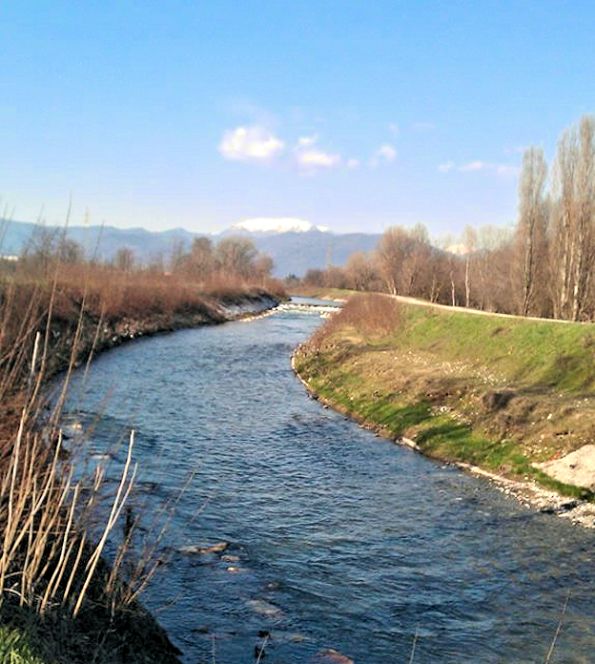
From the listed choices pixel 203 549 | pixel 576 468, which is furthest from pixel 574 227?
pixel 203 549

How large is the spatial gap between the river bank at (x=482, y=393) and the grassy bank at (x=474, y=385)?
0.19 feet

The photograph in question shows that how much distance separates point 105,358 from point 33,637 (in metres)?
38.7

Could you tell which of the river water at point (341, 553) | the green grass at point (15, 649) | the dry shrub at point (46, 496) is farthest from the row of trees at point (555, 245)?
the green grass at point (15, 649)

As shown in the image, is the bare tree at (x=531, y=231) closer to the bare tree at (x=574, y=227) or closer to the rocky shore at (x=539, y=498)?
the bare tree at (x=574, y=227)

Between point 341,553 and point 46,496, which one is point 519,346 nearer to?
point 341,553

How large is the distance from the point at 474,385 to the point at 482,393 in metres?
1.77

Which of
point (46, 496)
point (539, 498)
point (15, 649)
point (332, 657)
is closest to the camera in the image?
point (15, 649)

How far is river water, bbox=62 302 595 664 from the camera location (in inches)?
449

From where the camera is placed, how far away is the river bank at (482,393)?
21.5 m

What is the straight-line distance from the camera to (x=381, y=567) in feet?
47.6

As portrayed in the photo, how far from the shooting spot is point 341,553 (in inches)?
597

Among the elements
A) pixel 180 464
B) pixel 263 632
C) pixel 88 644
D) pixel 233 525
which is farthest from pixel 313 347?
pixel 88 644

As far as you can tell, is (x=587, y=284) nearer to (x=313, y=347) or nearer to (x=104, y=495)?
(x=313, y=347)

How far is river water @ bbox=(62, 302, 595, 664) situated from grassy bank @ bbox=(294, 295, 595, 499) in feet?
6.66
